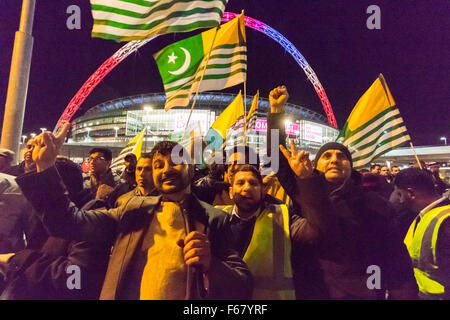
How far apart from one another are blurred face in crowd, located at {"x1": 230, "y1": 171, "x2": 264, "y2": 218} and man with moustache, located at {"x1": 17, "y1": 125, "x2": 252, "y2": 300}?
35 centimetres

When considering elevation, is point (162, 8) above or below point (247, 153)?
above

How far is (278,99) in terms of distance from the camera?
109 inches

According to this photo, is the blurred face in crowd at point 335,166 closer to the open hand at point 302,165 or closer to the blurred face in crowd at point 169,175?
the open hand at point 302,165

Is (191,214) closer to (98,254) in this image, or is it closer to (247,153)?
(98,254)

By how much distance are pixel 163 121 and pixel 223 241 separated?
57356mm

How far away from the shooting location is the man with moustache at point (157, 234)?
174cm

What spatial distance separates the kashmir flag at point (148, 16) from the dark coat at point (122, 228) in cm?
272

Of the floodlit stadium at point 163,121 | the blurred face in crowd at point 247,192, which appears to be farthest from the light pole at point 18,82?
the floodlit stadium at point 163,121

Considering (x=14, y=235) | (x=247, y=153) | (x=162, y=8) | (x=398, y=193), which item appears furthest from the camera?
(x=162, y=8)

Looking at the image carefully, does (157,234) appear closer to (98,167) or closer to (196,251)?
(196,251)

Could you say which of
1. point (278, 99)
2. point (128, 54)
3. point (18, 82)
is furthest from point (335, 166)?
point (128, 54)

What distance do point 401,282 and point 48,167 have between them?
311 cm

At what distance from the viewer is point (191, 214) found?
6.64 ft
